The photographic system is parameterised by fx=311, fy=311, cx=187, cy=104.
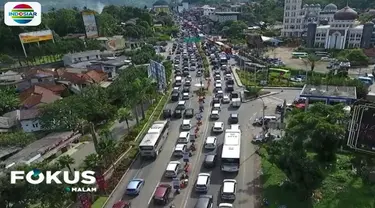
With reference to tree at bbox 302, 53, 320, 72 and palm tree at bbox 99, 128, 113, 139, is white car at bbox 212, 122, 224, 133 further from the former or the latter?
tree at bbox 302, 53, 320, 72

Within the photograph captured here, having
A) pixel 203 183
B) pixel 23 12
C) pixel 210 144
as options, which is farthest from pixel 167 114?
pixel 23 12

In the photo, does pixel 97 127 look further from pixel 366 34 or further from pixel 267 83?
pixel 366 34

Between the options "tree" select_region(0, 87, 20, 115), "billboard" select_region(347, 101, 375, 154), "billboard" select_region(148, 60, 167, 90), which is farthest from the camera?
"billboard" select_region(148, 60, 167, 90)

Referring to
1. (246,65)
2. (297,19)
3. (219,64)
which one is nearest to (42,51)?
(219,64)

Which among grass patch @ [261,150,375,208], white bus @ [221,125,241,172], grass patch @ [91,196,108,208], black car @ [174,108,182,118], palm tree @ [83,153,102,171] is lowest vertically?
grass patch @ [91,196,108,208]

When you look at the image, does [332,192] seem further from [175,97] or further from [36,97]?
[36,97]

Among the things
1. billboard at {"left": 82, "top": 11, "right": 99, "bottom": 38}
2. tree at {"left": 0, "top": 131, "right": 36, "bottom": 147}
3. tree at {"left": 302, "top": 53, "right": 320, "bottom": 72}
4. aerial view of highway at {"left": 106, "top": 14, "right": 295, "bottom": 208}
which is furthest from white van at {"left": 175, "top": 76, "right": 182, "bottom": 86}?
billboard at {"left": 82, "top": 11, "right": 99, "bottom": 38}
